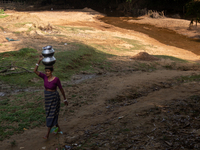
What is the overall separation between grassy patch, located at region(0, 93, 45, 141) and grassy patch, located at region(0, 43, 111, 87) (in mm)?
1316

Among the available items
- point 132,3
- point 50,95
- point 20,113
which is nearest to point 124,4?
point 132,3

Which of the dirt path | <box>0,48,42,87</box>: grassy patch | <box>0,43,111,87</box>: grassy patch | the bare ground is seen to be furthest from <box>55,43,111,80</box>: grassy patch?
the dirt path

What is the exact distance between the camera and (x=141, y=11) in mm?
37094

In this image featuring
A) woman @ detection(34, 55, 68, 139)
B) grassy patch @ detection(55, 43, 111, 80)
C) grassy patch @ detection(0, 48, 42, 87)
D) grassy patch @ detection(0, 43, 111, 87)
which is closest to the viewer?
woman @ detection(34, 55, 68, 139)

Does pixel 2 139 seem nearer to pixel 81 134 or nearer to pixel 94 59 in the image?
pixel 81 134

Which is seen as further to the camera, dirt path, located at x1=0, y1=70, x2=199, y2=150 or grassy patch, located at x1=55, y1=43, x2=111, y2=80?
grassy patch, located at x1=55, y1=43, x2=111, y2=80

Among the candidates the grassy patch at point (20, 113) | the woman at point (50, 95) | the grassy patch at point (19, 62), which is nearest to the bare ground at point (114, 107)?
the grassy patch at point (20, 113)

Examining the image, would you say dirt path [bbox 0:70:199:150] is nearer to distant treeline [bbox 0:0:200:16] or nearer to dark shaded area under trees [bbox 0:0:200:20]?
dark shaded area under trees [bbox 0:0:200:20]

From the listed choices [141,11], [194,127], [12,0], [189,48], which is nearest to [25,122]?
[194,127]

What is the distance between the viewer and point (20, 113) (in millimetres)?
5680

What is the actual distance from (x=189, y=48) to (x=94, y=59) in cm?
1104

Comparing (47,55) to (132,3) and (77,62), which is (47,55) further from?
(132,3)

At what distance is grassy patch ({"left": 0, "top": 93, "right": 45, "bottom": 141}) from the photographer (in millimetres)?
4906

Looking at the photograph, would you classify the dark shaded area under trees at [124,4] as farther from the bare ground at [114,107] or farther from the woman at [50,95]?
the woman at [50,95]
